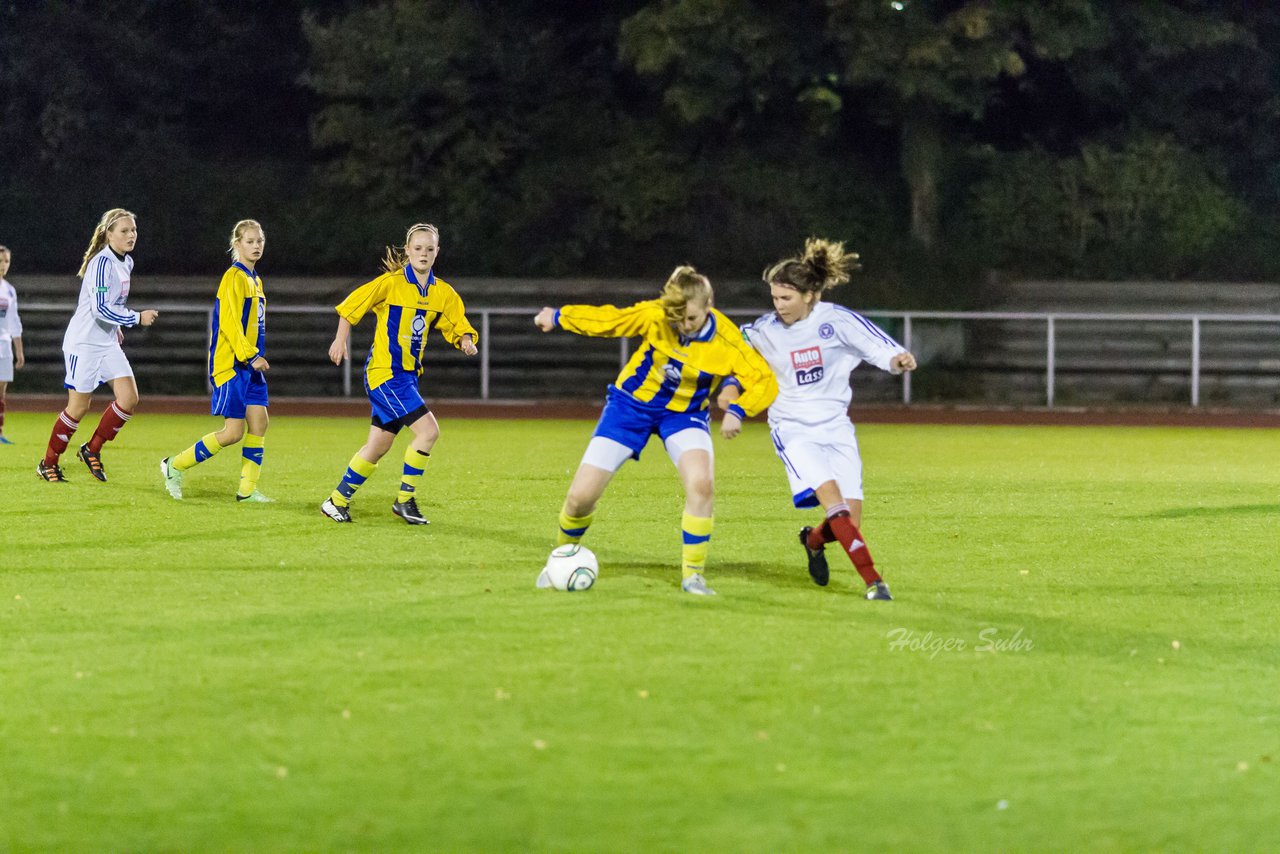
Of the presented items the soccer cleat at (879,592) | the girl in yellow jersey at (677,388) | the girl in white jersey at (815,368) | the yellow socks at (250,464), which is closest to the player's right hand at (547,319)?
the girl in yellow jersey at (677,388)

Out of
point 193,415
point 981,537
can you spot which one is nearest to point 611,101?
point 193,415

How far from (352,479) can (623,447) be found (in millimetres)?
2963

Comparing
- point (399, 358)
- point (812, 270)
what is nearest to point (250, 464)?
point (399, 358)

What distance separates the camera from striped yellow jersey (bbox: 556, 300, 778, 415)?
25.2 ft

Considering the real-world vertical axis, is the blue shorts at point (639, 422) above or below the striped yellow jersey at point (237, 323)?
below

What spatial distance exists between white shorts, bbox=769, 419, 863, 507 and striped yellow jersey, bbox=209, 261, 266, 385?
13.9 feet

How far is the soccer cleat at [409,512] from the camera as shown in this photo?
1020 centimetres

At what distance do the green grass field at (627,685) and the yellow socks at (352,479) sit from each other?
0.29 m

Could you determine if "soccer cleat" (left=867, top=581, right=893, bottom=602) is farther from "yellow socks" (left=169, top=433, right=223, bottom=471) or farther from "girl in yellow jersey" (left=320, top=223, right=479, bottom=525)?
"yellow socks" (left=169, top=433, right=223, bottom=471)

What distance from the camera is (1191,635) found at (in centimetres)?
684

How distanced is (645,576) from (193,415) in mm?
15060

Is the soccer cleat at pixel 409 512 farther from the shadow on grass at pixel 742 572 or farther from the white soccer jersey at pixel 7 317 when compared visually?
the white soccer jersey at pixel 7 317

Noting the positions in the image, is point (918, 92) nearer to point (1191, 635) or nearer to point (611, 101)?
point (611, 101)

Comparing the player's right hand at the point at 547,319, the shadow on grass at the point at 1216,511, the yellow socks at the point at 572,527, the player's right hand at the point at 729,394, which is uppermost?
the player's right hand at the point at 547,319
